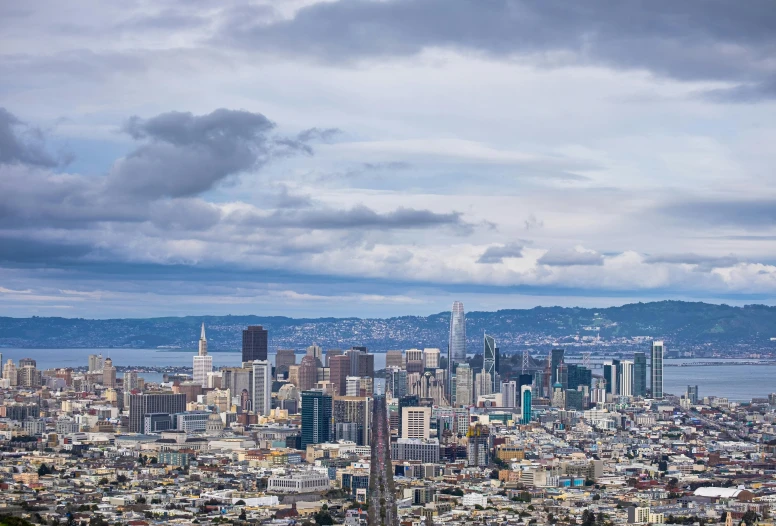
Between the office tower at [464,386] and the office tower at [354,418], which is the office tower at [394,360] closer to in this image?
the office tower at [464,386]

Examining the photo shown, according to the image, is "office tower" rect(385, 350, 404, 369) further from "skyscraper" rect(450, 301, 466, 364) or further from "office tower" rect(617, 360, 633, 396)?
"office tower" rect(617, 360, 633, 396)

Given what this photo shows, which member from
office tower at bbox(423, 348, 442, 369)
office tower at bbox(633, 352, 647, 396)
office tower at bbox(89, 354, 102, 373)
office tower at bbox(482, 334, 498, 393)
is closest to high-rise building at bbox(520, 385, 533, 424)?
office tower at bbox(633, 352, 647, 396)

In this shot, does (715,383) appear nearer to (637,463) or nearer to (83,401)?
(83,401)

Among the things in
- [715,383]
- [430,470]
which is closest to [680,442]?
[430,470]

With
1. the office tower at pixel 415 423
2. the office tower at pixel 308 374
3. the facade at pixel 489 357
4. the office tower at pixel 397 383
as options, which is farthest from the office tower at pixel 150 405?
the facade at pixel 489 357

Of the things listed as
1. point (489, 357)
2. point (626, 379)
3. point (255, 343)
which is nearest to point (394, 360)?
point (489, 357)

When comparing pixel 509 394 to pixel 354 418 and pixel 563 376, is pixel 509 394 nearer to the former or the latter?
pixel 563 376
